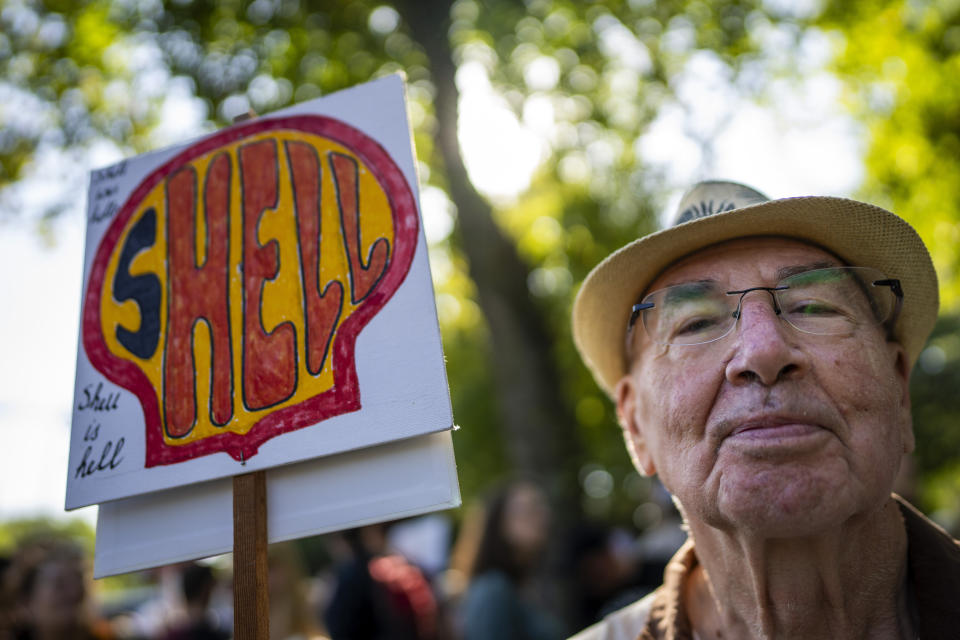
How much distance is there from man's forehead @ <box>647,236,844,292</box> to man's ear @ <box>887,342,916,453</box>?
27cm

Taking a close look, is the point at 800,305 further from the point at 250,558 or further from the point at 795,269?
the point at 250,558

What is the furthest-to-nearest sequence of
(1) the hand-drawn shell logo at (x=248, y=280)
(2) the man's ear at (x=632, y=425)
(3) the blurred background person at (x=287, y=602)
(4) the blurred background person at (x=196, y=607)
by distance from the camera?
1. (4) the blurred background person at (x=196, y=607)
2. (3) the blurred background person at (x=287, y=602)
3. (2) the man's ear at (x=632, y=425)
4. (1) the hand-drawn shell logo at (x=248, y=280)

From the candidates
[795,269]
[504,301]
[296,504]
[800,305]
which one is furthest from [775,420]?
[504,301]

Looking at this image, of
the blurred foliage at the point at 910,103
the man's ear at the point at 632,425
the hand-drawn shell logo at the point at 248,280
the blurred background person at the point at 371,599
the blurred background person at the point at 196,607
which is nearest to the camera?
the hand-drawn shell logo at the point at 248,280

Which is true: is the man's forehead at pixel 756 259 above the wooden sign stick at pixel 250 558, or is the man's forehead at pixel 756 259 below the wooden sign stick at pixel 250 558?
above

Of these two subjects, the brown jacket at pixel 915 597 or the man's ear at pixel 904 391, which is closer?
the brown jacket at pixel 915 597

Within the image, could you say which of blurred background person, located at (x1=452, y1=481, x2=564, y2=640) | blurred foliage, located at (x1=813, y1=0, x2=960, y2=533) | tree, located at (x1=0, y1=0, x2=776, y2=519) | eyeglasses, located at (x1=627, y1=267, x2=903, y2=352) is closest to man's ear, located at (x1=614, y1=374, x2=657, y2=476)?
eyeglasses, located at (x1=627, y1=267, x2=903, y2=352)

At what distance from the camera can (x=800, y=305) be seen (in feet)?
5.53

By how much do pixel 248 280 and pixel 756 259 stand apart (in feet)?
4.03

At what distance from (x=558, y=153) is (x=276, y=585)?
9163 millimetres

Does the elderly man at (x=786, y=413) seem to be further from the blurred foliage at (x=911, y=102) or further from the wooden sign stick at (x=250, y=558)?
the blurred foliage at (x=911, y=102)

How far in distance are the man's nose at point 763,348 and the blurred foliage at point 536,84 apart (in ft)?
21.6

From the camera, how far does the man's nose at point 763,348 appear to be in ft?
5.15

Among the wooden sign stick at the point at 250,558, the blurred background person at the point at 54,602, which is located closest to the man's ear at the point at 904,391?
the wooden sign stick at the point at 250,558
